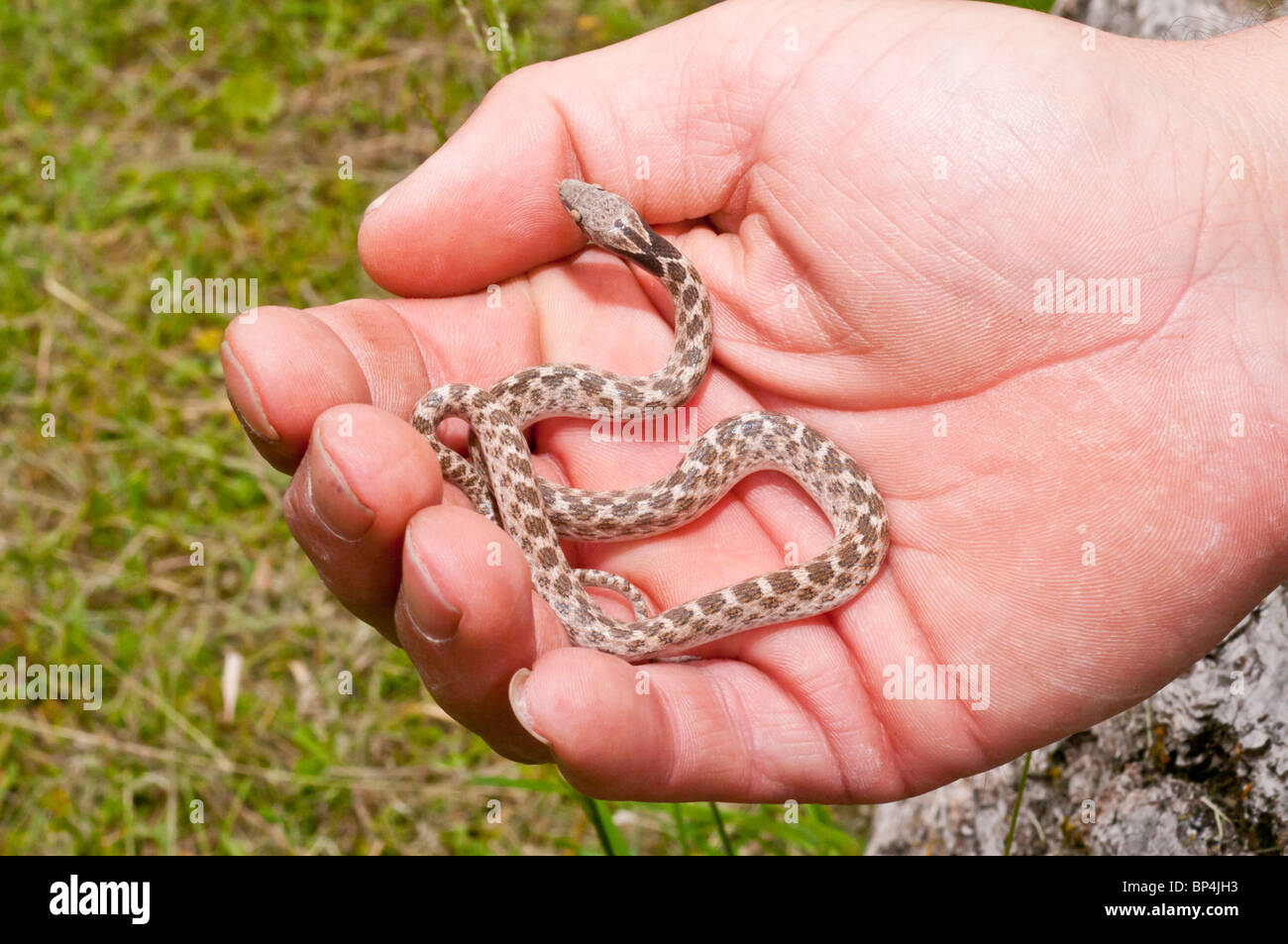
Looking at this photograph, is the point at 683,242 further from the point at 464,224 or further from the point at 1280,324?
the point at 1280,324

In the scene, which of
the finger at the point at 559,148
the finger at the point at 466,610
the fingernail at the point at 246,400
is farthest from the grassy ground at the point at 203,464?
the fingernail at the point at 246,400

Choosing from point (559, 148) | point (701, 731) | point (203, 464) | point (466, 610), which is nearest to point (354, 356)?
point (466, 610)

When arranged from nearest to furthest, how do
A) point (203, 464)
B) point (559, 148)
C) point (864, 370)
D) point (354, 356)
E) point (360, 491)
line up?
point (360, 491), point (354, 356), point (864, 370), point (559, 148), point (203, 464)

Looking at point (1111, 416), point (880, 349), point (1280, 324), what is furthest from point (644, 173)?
point (1280, 324)

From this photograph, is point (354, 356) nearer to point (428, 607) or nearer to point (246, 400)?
point (246, 400)

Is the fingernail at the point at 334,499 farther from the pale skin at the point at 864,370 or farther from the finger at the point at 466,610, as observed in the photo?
the finger at the point at 466,610

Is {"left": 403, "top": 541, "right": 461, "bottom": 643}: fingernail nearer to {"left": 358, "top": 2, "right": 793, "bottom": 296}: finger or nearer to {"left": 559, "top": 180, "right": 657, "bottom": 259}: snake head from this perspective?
{"left": 358, "top": 2, "right": 793, "bottom": 296}: finger

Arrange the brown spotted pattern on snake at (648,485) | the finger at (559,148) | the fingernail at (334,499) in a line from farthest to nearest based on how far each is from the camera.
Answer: the finger at (559,148)
the brown spotted pattern on snake at (648,485)
the fingernail at (334,499)
